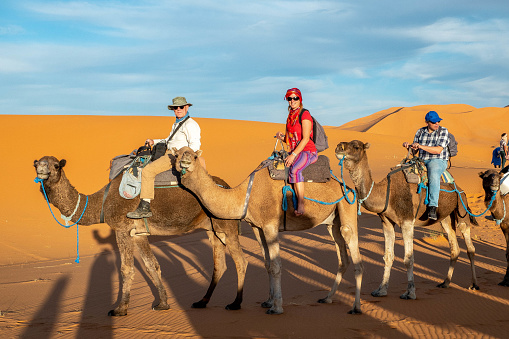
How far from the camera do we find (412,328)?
286 inches

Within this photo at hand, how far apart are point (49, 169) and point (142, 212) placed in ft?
5.43

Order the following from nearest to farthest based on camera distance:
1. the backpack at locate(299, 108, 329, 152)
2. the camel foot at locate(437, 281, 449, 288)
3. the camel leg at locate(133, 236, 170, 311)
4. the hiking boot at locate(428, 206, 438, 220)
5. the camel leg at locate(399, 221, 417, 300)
A: the backpack at locate(299, 108, 329, 152) → the camel leg at locate(133, 236, 170, 311) → the camel leg at locate(399, 221, 417, 300) → the hiking boot at locate(428, 206, 438, 220) → the camel foot at locate(437, 281, 449, 288)

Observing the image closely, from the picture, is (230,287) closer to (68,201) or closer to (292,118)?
(68,201)

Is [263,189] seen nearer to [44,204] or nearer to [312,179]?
[312,179]

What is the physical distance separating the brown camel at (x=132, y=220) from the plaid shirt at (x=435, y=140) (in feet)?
13.4

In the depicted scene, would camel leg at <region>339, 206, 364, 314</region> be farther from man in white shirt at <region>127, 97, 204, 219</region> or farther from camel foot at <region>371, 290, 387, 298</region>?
man in white shirt at <region>127, 97, 204, 219</region>

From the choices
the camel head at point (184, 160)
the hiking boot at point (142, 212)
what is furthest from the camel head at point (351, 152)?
the hiking boot at point (142, 212)

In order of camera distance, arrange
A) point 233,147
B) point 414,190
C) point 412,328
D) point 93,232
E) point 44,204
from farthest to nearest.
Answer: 1. point 233,147
2. point 44,204
3. point 93,232
4. point 414,190
5. point 412,328

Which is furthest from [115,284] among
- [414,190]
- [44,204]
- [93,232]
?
[44,204]

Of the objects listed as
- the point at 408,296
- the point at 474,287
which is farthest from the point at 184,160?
the point at 474,287

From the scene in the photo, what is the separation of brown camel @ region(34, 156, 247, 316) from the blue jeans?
373 centimetres

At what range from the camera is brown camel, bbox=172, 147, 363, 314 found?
7.80 metres

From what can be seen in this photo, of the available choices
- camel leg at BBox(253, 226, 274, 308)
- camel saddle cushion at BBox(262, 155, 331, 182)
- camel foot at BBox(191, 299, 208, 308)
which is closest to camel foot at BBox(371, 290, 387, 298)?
camel leg at BBox(253, 226, 274, 308)

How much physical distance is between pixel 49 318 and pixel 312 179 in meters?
4.65
